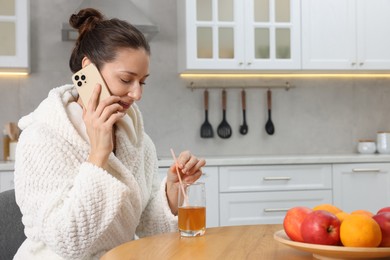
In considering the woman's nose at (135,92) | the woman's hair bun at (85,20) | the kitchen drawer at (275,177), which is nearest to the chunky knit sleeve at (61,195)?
the woman's nose at (135,92)

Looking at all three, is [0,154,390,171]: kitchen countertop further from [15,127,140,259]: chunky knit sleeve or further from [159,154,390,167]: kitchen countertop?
[15,127,140,259]: chunky knit sleeve

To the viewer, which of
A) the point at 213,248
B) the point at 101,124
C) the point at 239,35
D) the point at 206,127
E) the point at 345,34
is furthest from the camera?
the point at 206,127

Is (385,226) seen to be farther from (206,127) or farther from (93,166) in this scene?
(206,127)

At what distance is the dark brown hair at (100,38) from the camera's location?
5.87 feet

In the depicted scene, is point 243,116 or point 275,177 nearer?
point 275,177

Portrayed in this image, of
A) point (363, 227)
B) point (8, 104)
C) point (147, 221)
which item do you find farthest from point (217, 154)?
point (363, 227)

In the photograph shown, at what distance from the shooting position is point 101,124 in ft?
5.30

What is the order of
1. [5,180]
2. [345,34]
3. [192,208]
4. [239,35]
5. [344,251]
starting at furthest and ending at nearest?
1. [345,34]
2. [239,35]
3. [5,180]
4. [192,208]
5. [344,251]

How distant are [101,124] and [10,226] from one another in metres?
0.42

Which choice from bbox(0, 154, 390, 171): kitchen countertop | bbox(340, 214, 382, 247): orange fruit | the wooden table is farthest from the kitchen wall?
bbox(340, 214, 382, 247): orange fruit

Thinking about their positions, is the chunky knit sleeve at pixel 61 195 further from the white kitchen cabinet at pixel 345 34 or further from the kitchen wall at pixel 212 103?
the white kitchen cabinet at pixel 345 34

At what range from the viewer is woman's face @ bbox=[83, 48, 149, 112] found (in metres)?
1.75

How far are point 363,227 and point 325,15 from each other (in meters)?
3.09

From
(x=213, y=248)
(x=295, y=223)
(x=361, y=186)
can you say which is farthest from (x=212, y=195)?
(x=295, y=223)
